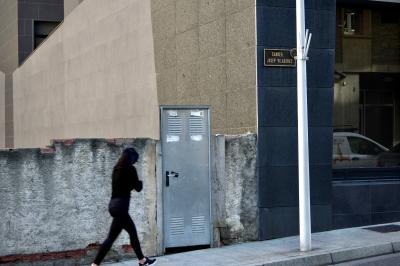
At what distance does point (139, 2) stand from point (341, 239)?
778cm

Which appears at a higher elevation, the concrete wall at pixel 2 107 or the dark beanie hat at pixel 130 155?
the concrete wall at pixel 2 107

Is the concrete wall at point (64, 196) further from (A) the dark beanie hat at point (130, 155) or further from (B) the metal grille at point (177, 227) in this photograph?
(A) the dark beanie hat at point (130, 155)

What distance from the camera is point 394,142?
12.3m

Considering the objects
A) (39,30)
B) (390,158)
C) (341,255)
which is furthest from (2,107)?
(341,255)

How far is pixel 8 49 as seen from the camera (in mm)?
31188

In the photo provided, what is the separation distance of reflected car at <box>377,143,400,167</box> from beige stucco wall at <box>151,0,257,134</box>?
3319 millimetres

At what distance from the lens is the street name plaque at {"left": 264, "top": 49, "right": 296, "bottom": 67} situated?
10.2m

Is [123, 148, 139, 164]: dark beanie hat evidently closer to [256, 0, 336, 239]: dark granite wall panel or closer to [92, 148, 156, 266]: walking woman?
[92, 148, 156, 266]: walking woman

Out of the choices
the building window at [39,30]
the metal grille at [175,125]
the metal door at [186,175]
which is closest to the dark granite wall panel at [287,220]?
the metal door at [186,175]

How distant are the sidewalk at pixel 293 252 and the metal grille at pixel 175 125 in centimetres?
197

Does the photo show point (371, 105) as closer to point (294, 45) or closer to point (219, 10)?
point (294, 45)

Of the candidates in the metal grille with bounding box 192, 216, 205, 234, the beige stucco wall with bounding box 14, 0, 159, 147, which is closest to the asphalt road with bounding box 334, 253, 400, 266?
the metal grille with bounding box 192, 216, 205, 234

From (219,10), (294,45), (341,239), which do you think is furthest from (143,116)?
(341,239)

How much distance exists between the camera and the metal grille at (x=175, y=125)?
9516 mm
